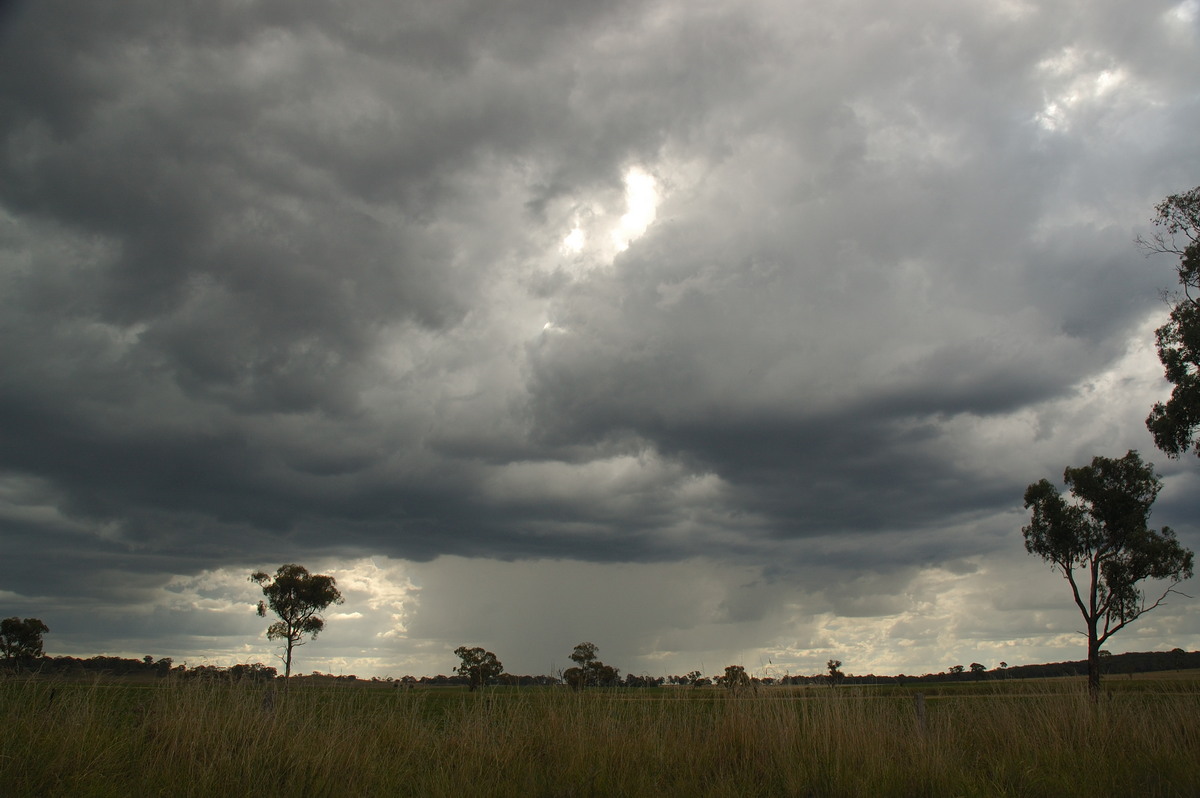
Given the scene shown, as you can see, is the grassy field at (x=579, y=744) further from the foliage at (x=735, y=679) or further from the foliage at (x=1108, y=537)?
the foliage at (x=1108, y=537)

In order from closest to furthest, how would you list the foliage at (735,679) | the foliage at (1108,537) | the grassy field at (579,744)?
the grassy field at (579,744) < the foliage at (735,679) < the foliage at (1108,537)

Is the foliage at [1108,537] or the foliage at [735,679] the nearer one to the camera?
the foliage at [735,679]

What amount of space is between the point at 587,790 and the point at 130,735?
789 cm

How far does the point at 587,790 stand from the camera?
1034cm

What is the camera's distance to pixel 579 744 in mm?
12203

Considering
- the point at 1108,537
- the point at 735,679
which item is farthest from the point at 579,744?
the point at 1108,537

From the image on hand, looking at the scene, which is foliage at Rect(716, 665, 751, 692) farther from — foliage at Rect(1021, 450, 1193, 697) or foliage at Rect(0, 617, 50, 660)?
foliage at Rect(0, 617, 50, 660)

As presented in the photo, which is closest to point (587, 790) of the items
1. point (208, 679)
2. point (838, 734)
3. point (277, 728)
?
point (838, 734)

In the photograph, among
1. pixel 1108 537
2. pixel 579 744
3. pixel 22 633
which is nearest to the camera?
pixel 579 744

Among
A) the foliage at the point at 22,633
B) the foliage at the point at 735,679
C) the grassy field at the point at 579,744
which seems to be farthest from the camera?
the foliage at the point at 22,633

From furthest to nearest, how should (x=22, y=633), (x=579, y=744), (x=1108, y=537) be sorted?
(x=22, y=633) → (x=1108, y=537) → (x=579, y=744)

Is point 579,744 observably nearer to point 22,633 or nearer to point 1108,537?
point 1108,537

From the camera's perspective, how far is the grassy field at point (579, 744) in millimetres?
10281

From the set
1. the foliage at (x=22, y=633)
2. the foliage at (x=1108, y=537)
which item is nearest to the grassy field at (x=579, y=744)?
the foliage at (x=1108, y=537)
